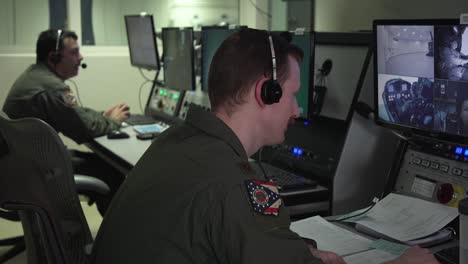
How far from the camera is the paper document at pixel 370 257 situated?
1528mm

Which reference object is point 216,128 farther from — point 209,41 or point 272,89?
point 209,41

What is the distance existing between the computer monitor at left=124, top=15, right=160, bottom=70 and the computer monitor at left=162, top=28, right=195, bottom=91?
0.23 metres

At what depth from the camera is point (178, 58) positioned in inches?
135

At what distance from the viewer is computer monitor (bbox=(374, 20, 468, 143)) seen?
1.67 m

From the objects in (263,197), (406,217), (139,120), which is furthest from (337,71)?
(139,120)

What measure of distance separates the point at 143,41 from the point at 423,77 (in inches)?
98.9

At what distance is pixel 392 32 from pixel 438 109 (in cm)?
28

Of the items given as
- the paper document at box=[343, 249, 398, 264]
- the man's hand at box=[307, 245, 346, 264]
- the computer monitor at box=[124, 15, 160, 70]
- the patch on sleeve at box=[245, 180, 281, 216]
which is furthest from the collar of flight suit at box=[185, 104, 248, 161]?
the computer monitor at box=[124, 15, 160, 70]

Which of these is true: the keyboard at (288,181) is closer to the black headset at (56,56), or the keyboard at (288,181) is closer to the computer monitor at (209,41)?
the computer monitor at (209,41)

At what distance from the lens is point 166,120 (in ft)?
12.5

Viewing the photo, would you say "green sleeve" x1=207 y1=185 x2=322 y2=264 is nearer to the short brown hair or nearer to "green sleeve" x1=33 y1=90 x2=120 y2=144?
the short brown hair

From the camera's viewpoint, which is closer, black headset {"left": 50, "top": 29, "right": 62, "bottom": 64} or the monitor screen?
the monitor screen

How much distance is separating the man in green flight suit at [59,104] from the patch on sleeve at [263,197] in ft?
7.21

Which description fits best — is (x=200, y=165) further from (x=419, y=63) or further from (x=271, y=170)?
(x=271, y=170)
